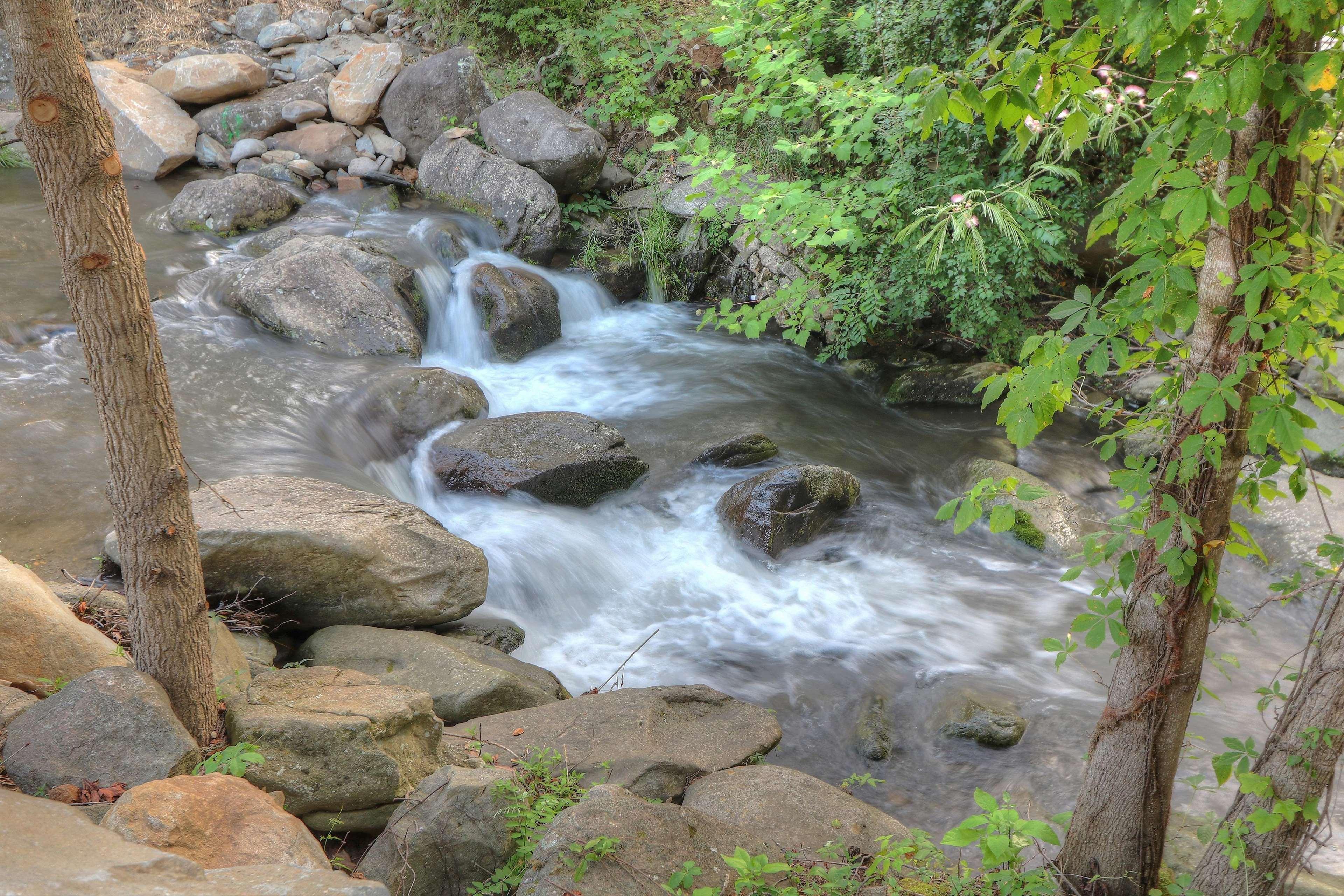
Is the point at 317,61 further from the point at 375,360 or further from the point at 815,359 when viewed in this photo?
the point at 815,359

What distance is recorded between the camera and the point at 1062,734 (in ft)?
15.4

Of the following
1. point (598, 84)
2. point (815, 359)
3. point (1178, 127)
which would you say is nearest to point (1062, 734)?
point (1178, 127)

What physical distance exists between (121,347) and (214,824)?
135 cm

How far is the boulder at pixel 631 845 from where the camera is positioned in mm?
2469

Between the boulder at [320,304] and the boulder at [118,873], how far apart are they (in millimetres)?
5764

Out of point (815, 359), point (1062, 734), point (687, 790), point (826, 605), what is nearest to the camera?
point (687, 790)

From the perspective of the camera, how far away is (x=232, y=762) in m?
2.71

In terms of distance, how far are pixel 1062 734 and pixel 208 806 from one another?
406 cm

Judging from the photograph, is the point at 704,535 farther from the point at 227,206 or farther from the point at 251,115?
the point at 251,115

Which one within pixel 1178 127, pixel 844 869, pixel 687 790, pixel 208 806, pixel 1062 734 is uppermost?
pixel 1178 127

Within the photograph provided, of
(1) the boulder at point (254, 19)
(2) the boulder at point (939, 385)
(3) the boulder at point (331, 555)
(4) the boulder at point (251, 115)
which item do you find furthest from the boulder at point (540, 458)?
(1) the boulder at point (254, 19)

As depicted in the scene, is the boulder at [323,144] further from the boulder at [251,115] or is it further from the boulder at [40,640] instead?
the boulder at [40,640]

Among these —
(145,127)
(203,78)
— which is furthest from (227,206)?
(203,78)

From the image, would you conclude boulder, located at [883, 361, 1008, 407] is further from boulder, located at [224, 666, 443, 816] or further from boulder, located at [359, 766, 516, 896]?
boulder, located at [359, 766, 516, 896]
